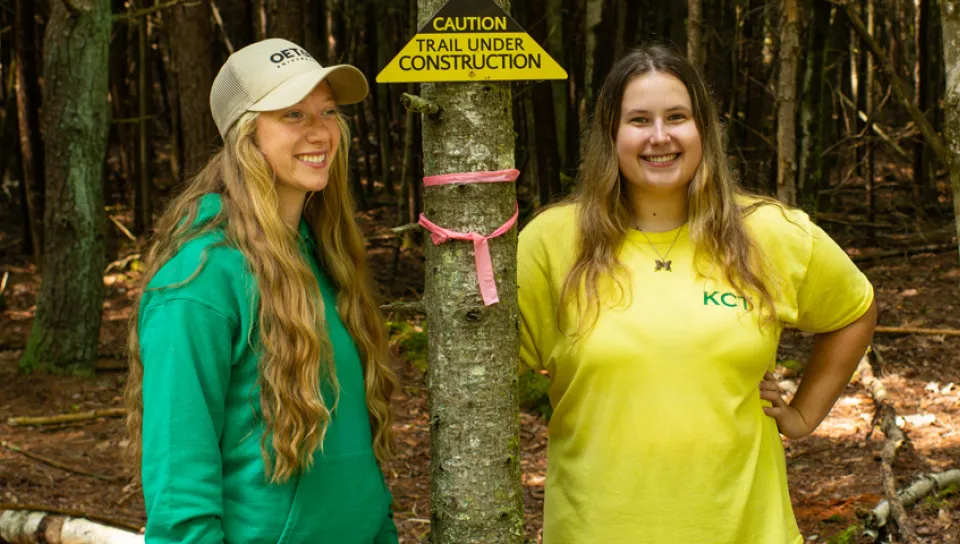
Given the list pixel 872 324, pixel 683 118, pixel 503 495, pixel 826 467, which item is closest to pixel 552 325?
pixel 503 495

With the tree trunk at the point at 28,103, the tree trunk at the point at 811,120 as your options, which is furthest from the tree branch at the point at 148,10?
the tree trunk at the point at 811,120

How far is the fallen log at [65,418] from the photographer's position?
6.66 metres

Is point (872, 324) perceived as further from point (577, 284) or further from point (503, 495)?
point (503, 495)

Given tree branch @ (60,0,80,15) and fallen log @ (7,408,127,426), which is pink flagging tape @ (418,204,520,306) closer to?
fallen log @ (7,408,127,426)

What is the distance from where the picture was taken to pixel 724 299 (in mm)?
2508

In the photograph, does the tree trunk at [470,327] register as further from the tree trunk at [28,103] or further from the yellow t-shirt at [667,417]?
the tree trunk at [28,103]

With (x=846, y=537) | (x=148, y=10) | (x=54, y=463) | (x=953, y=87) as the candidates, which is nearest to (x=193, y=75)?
(x=148, y=10)

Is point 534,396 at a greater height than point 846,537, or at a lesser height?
lesser

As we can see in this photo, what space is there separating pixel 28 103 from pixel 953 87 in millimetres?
11100

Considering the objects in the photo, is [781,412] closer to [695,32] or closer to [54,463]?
[54,463]

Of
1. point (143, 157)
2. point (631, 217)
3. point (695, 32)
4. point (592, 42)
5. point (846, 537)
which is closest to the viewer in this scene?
point (631, 217)

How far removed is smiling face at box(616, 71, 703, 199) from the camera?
254 centimetres

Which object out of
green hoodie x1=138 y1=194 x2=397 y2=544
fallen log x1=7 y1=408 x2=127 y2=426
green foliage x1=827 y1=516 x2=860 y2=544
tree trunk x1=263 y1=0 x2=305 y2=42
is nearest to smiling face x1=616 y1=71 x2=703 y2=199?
green hoodie x1=138 y1=194 x2=397 y2=544

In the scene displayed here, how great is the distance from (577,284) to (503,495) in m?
0.56
